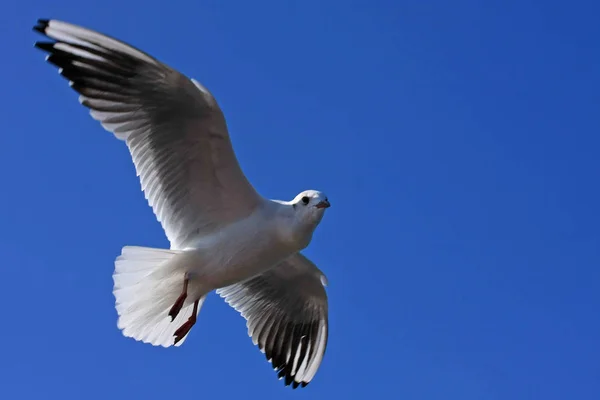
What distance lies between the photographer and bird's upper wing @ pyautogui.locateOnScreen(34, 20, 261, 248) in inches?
308

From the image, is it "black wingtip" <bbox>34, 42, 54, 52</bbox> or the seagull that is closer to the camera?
"black wingtip" <bbox>34, 42, 54, 52</bbox>

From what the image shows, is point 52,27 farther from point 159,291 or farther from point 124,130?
point 159,291

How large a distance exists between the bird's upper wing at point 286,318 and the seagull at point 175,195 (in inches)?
39.5

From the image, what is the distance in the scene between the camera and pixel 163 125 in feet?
26.7

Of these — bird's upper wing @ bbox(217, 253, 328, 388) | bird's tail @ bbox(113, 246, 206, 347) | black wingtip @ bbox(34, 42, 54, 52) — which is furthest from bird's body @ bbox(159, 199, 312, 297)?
black wingtip @ bbox(34, 42, 54, 52)

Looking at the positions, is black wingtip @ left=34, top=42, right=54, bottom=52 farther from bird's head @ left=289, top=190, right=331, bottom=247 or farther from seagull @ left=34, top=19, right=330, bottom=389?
bird's head @ left=289, top=190, right=331, bottom=247

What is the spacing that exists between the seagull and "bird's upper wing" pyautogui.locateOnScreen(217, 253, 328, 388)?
1.00 m

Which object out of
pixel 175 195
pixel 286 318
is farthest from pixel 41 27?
pixel 286 318

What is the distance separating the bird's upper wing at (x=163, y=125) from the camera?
7812 millimetres

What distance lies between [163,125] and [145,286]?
3.94 feet

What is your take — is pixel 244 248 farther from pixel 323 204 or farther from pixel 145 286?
pixel 145 286

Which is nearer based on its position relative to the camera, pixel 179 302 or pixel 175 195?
pixel 179 302

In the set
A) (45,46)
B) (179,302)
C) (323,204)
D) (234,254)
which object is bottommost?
(179,302)

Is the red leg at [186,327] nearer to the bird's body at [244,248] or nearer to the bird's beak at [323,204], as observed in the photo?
the bird's body at [244,248]
